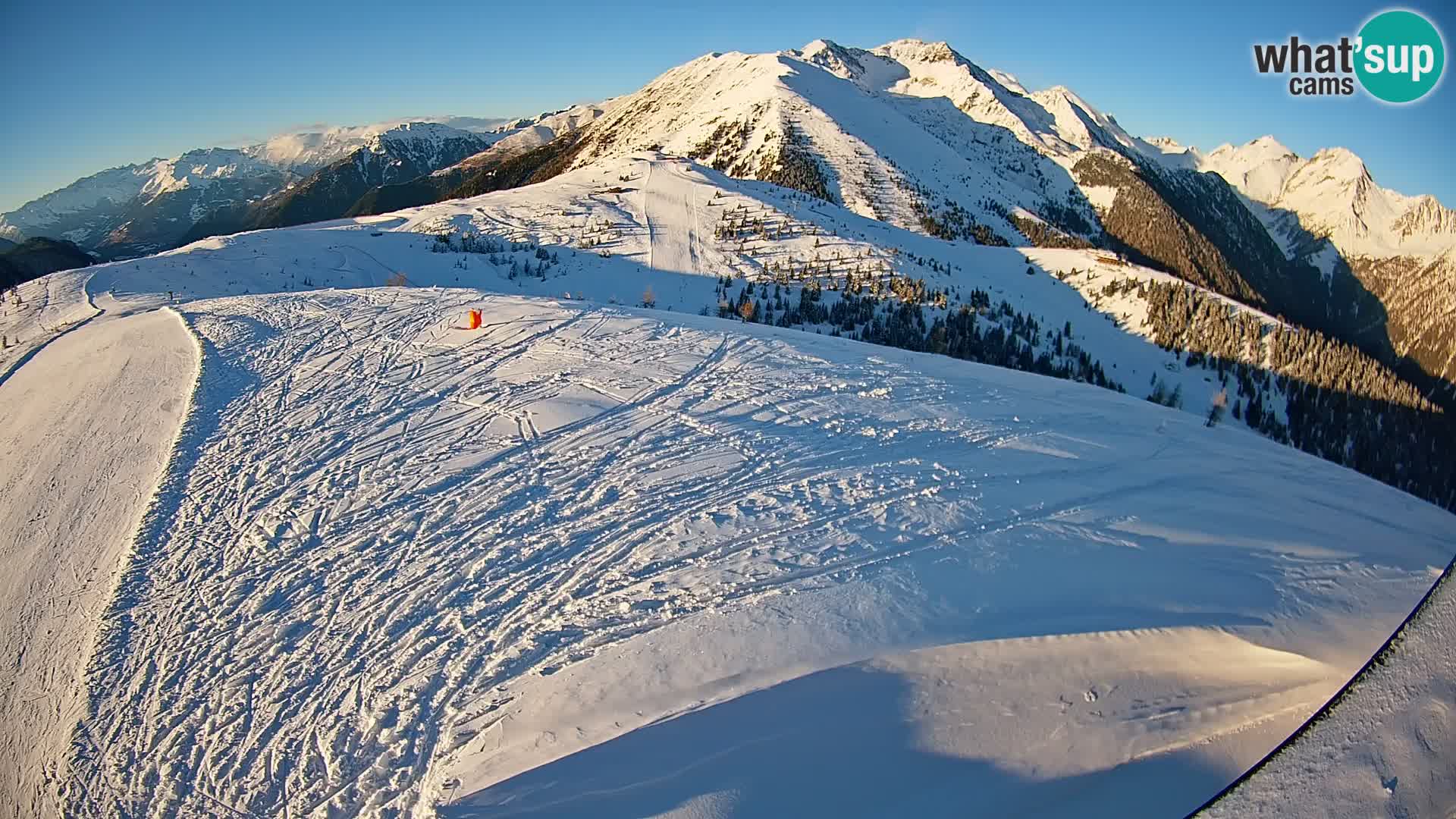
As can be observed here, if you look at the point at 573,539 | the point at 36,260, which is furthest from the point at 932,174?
the point at 36,260

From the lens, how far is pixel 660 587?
5613 mm

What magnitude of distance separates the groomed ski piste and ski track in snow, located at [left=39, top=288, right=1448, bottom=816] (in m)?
0.04

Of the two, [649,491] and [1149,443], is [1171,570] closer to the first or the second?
[1149,443]

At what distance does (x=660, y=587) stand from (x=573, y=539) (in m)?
1.25

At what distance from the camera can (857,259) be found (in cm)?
3856

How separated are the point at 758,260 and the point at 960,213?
208 ft

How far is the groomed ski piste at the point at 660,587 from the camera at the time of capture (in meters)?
4.26

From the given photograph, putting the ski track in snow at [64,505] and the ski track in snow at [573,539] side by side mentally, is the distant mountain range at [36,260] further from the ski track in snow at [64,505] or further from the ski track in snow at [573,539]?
the ski track in snow at [573,539]

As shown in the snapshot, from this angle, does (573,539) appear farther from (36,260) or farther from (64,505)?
(36,260)

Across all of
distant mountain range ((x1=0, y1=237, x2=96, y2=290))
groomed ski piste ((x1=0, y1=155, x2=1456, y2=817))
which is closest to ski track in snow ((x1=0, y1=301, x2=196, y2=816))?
groomed ski piste ((x1=0, y1=155, x2=1456, y2=817))

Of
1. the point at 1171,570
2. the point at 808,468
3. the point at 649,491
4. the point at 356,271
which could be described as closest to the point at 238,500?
the point at 649,491

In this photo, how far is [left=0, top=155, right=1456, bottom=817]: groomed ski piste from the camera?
426cm

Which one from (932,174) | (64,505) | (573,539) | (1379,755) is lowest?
(64,505)

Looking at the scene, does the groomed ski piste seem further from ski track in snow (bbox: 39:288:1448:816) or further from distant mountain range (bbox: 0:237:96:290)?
distant mountain range (bbox: 0:237:96:290)
